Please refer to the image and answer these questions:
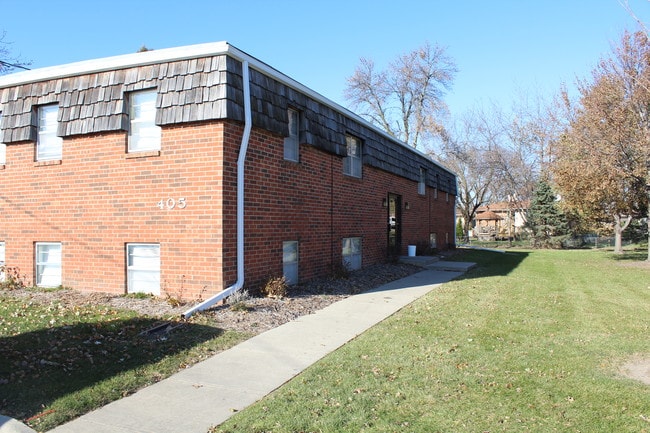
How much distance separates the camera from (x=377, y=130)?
14750mm

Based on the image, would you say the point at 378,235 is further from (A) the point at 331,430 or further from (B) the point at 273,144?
(A) the point at 331,430

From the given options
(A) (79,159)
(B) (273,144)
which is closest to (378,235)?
(B) (273,144)

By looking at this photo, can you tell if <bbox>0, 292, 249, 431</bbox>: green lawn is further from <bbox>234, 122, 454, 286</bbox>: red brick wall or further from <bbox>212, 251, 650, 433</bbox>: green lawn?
<bbox>234, 122, 454, 286</bbox>: red brick wall

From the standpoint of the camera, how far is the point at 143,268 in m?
8.70

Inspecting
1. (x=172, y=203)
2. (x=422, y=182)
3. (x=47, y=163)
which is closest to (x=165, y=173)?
(x=172, y=203)

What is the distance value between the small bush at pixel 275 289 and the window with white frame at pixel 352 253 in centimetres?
350

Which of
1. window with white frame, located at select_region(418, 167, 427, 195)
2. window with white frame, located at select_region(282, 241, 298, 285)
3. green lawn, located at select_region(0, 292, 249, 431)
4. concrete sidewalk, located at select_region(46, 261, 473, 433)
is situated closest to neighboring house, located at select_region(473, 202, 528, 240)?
window with white frame, located at select_region(418, 167, 427, 195)

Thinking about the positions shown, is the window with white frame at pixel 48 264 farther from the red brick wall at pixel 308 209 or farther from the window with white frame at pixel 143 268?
the red brick wall at pixel 308 209

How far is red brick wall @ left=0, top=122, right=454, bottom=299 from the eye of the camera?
26.3 ft

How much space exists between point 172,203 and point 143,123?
167cm

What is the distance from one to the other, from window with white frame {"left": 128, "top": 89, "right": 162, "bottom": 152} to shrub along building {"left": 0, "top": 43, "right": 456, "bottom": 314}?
2cm

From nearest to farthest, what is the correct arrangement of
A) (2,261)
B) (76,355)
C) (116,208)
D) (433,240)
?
(76,355), (116,208), (2,261), (433,240)

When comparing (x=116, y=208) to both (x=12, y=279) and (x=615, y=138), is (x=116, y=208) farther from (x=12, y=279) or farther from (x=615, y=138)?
(x=615, y=138)

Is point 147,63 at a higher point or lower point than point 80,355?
higher
